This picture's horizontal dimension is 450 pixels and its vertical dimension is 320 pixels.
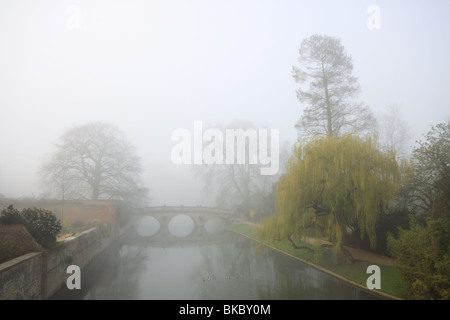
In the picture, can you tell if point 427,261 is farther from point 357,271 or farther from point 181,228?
point 181,228

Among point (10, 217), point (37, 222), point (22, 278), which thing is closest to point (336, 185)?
point (22, 278)

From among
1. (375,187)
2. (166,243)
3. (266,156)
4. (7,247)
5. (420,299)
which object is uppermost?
(266,156)

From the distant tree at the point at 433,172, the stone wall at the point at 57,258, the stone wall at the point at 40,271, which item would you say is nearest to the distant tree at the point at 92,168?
the stone wall at the point at 57,258

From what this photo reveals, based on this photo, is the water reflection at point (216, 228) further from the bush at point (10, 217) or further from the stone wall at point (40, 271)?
the bush at point (10, 217)

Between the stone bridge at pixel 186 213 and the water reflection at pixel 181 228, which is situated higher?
the stone bridge at pixel 186 213

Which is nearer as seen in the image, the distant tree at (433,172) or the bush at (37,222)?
the bush at (37,222)

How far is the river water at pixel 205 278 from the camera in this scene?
11.6 metres

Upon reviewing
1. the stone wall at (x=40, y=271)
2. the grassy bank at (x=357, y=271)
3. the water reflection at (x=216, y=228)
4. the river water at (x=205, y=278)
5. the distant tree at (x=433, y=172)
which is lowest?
the water reflection at (x=216, y=228)
